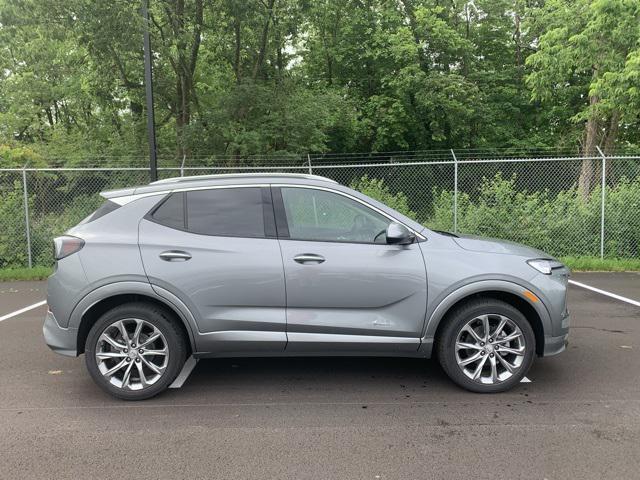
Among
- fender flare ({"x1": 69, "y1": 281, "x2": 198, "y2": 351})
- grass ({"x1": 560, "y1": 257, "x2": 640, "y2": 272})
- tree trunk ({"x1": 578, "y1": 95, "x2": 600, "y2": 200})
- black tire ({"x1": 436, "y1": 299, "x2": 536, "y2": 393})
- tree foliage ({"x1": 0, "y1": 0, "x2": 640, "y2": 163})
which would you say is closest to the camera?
fender flare ({"x1": 69, "y1": 281, "x2": 198, "y2": 351})

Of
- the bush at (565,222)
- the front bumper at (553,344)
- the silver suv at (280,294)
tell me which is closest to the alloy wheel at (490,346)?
the silver suv at (280,294)

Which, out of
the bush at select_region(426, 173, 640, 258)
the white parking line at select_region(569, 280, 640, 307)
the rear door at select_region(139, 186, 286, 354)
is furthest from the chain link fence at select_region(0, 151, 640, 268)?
the rear door at select_region(139, 186, 286, 354)

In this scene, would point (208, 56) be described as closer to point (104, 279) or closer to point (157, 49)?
point (157, 49)

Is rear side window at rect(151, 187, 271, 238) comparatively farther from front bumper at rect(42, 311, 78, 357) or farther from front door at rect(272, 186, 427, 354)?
front bumper at rect(42, 311, 78, 357)

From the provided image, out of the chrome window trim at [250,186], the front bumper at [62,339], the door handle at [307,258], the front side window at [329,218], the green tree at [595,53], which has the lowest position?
the front bumper at [62,339]

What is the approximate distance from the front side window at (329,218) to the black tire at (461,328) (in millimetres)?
845

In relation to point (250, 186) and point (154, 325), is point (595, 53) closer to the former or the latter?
point (250, 186)

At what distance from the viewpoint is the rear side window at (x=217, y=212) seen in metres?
4.13

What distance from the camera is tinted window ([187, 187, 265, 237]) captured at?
413cm

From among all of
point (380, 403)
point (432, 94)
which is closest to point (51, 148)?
point (432, 94)

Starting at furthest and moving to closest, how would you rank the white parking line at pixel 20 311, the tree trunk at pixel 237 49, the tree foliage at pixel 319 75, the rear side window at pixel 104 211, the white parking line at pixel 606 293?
1. the tree trunk at pixel 237 49
2. the tree foliage at pixel 319 75
3. the white parking line at pixel 606 293
4. the white parking line at pixel 20 311
5. the rear side window at pixel 104 211

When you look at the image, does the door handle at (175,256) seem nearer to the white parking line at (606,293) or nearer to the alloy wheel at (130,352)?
the alloy wheel at (130,352)

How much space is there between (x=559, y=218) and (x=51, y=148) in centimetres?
1743

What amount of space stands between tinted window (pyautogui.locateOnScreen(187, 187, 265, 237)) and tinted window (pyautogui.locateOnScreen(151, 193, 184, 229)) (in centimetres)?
6
